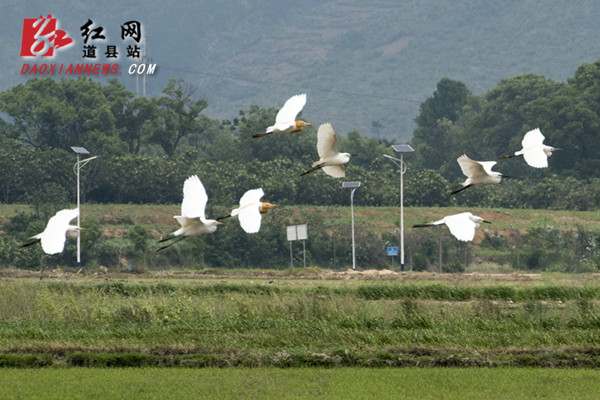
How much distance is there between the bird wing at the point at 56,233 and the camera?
18.6 m

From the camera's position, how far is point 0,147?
7794 cm

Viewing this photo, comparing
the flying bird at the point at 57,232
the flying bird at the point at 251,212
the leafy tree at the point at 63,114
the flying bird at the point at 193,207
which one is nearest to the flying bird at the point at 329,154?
the flying bird at the point at 251,212

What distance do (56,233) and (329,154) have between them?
566 cm

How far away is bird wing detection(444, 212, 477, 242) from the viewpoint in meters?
17.1

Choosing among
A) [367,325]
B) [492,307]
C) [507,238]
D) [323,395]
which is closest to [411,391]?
[323,395]

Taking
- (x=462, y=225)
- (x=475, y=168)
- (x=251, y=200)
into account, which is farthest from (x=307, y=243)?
(x=462, y=225)

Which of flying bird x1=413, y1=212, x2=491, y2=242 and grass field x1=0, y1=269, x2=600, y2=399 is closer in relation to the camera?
grass field x1=0, y1=269, x2=600, y2=399

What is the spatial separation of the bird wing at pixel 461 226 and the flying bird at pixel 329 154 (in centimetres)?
283

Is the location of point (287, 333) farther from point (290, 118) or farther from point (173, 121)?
point (173, 121)

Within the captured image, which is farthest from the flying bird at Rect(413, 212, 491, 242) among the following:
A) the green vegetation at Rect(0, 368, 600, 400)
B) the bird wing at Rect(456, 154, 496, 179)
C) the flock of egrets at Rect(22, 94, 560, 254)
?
the green vegetation at Rect(0, 368, 600, 400)

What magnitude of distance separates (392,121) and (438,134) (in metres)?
92.3

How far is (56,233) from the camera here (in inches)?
753

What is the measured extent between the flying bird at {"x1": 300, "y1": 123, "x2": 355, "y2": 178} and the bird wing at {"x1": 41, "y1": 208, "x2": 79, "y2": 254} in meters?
4.79

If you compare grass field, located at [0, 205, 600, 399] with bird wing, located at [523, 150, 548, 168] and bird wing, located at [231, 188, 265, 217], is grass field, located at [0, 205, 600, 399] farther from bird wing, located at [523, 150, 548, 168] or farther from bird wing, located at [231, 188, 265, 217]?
bird wing, located at [523, 150, 548, 168]
